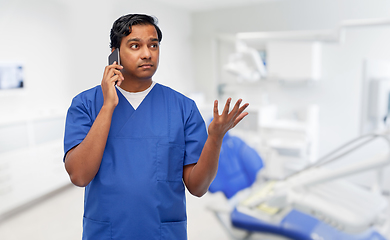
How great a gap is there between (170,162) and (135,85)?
8.0 inches

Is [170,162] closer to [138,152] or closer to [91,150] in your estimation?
[138,152]

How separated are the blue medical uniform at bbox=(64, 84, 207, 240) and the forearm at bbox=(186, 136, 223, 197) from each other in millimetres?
44

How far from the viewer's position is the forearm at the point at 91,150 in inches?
25.7

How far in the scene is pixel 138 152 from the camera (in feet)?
2.43

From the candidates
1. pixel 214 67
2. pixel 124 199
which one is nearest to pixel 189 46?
pixel 214 67

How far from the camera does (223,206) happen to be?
2.12m

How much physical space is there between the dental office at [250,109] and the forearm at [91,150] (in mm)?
1285

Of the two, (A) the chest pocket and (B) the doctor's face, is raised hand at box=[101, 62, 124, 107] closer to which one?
(B) the doctor's face

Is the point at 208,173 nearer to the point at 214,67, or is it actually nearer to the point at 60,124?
the point at 60,124

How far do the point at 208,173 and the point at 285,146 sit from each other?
2752mm

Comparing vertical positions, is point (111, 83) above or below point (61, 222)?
above

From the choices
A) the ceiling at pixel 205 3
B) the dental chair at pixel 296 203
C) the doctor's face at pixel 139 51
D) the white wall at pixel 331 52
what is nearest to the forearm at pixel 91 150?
the doctor's face at pixel 139 51

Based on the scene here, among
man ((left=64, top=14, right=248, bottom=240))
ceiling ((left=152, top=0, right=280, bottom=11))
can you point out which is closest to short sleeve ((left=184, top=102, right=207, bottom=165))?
man ((left=64, top=14, right=248, bottom=240))

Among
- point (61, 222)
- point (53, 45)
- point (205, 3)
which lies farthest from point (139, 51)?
point (205, 3)
